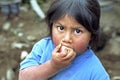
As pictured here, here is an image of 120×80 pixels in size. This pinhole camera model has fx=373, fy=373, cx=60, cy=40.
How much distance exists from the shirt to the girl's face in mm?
91

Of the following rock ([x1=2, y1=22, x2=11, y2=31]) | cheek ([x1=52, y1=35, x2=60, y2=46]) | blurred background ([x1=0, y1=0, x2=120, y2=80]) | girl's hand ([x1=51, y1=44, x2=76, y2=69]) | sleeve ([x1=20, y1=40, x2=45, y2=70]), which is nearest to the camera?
girl's hand ([x1=51, y1=44, x2=76, y2=69])

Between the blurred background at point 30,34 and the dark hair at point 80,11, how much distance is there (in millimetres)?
2088

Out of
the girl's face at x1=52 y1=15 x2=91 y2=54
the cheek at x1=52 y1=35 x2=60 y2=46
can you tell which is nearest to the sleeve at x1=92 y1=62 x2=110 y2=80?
the girl's face at x1=52 y1=15 x2=91 y2=54

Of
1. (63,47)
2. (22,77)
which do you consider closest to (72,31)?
(63,47)

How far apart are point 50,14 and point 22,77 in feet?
1.21

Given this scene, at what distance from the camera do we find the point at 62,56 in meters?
1.76

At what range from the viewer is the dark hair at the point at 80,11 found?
6.08ft

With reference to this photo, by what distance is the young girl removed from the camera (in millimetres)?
1817

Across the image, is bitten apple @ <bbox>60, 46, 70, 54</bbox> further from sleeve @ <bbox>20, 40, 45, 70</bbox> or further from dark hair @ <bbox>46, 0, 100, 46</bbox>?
sleeve @ <bbox>20, 40, 45, 70</bbox>

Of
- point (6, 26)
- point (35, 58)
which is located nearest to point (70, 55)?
point (35, 58)

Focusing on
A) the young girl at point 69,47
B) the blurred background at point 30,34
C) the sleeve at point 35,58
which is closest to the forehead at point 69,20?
the young girl at point 69,47

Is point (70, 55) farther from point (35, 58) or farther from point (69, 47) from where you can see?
point (35, 58)

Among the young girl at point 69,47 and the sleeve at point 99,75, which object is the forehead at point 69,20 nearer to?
the young girl at point 69,47

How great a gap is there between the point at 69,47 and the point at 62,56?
2.9 inches
